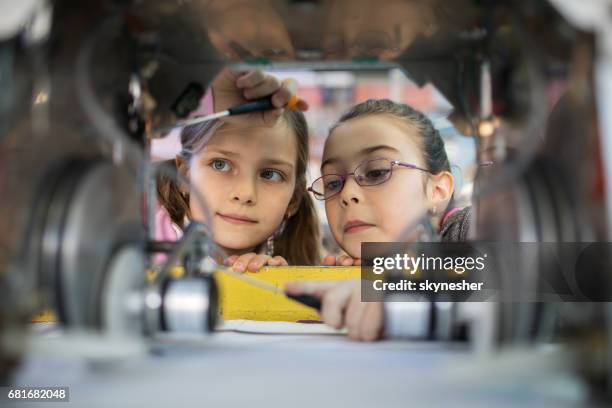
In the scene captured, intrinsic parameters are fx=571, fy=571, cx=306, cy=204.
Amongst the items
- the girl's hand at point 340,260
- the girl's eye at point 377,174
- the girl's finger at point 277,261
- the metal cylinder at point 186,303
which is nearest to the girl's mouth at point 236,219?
the girl's finger at point 277,261

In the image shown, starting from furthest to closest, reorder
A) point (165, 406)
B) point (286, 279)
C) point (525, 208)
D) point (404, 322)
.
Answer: point (286, 279) → point (404, 322) → point (525, 208) → point (165, 406)

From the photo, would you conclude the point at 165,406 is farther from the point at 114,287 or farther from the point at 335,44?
the point at 335,44

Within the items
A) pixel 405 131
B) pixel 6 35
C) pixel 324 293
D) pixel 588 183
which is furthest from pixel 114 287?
pixel 405 131

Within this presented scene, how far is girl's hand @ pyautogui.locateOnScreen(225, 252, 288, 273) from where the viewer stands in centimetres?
140

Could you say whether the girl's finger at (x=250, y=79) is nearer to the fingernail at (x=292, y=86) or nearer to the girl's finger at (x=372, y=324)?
the fingernail at (x=292, y=86)

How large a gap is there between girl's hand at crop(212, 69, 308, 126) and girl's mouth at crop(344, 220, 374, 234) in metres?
0.32

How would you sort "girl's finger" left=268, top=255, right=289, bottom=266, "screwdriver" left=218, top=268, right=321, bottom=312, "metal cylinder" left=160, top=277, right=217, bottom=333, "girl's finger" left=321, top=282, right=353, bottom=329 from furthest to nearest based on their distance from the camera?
"girl's finger" left=268, top=255, right=289, bottom=266
"screwdriver" left=218, top=268, right=321, bottom=312
"girl's finger" left=321, top=282, right=353, bottom=329
"metal cylinder" left=160, top=277, right=217, bottom=333

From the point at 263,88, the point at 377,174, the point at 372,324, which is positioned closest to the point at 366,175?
the point at 377,174

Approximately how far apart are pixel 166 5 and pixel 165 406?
78 centimetres

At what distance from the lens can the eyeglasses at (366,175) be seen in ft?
4.53

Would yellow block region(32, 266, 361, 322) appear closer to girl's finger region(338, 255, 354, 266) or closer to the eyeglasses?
girl's finger region(338, 255, 354, 266)

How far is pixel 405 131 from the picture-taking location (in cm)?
141

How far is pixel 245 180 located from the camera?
1.44 metres

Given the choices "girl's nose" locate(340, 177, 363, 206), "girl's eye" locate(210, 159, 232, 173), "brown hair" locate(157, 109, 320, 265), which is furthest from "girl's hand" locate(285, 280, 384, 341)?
"girl's eye" locate(210, 159, 232, 173)
